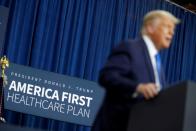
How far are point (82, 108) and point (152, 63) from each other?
→ 4.27 m

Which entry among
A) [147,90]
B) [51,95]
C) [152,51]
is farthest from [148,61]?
[51,95]

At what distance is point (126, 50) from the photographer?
1.81 meters

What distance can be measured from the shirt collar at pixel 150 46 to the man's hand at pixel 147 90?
0.64 ft

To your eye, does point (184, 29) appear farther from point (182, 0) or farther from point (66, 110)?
point (66, 110)

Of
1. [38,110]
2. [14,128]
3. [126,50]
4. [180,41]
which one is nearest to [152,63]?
[126,50]

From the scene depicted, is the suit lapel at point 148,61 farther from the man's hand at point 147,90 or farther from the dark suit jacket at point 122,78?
the man's hand at point 147,90

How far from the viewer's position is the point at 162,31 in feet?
6.07

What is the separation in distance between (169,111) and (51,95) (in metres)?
4.35

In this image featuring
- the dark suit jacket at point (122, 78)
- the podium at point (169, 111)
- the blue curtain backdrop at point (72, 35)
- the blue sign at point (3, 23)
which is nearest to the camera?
the podium at point (169, 111)

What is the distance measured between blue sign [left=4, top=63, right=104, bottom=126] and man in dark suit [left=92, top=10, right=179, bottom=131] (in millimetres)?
3987

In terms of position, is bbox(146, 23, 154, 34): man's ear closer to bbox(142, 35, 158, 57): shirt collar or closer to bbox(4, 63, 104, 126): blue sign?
bbox(142, 35, 158, 57): shirt collar

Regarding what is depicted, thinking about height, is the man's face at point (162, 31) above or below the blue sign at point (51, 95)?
above

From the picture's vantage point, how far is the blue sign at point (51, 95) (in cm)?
577

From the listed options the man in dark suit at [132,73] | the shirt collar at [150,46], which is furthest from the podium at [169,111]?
the shirt collar at [150,46]
